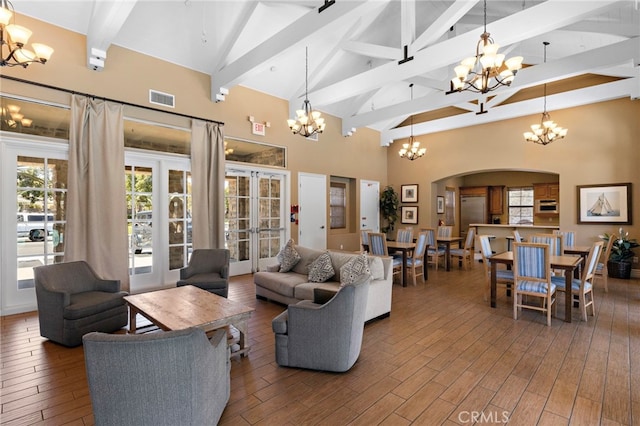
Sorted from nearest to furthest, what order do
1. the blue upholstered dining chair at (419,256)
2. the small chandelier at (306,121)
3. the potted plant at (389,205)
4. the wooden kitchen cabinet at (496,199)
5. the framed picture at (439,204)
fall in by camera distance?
1. the small chandelier at (306,121)
2. the blue upholstered dining chair at (419,256)
3. the framed picture at (439,204)
4. the potted plant at (389,205)
5. the wooden kitchen cabinet at (496,199)

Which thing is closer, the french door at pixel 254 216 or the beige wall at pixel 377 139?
the beige wall at pixel 377 139

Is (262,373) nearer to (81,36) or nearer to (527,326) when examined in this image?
(527,326)

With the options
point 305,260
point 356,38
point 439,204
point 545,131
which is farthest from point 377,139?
point 305,260

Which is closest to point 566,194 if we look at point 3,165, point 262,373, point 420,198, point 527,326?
point 420,198

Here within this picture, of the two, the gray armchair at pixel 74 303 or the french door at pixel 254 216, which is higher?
the french door at pixel 254 216

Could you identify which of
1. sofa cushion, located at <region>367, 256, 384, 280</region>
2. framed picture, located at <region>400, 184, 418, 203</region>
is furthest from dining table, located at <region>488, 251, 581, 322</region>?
framed picture, located at <region>400, 184, 418, 203</region>

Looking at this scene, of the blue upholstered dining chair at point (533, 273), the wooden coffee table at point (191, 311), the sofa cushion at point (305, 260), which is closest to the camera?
the wooden coffee table at point (191, 311)

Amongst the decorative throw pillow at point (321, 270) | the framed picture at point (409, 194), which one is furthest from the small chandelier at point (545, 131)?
the decorative throw pillow at point (321, 270)

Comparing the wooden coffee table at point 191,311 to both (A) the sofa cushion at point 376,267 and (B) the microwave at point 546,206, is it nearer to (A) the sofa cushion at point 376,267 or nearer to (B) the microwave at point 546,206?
(A) the sofa cushion at point 376,267

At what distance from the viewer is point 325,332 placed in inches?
102

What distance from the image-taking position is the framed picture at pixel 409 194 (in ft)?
31.7

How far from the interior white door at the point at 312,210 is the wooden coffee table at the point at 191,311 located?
4.59 metres

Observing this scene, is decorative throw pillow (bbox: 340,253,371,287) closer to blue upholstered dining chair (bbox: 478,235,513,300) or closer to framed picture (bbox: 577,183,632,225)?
blue upholstered dining chair (bbox: 478,235,513,300)

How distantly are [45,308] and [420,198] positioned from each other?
8.81 m
